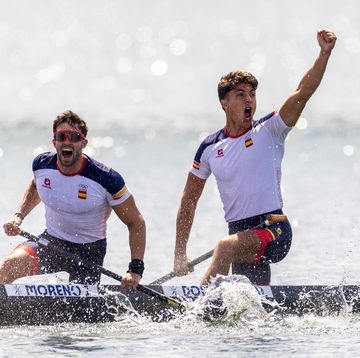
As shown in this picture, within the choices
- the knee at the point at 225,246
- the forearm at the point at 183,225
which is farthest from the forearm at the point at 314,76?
the forearm at the point at 183,225

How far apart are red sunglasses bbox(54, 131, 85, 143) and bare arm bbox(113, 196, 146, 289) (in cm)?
93

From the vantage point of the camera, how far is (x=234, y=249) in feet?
51.2

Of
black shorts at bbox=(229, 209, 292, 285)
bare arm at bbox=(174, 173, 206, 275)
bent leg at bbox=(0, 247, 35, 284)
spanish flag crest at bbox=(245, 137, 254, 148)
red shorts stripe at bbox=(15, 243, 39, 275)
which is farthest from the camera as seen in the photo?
bare arm at bbox=(174, 173, 206, 275)

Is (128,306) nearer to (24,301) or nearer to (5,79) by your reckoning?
(24,301)

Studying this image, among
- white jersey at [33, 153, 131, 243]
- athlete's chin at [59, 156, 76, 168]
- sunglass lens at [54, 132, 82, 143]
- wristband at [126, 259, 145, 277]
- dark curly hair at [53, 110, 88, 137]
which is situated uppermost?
dark curly hair at [53, 110, 88, 137]

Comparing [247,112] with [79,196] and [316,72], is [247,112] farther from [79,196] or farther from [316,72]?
[79,196]

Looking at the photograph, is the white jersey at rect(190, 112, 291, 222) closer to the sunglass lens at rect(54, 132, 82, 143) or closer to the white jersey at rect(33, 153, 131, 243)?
the white jersey at rect(33, 153, 131, 243)

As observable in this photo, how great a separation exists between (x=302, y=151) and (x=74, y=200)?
127 feet

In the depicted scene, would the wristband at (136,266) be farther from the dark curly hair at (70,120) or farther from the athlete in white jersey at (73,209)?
the dark curly hair at (70,120)

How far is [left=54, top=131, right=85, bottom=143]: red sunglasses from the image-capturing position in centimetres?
1611

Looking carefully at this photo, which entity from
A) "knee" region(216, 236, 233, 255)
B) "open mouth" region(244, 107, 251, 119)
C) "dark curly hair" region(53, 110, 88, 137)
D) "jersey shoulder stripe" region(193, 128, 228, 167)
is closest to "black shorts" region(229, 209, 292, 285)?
"knee" region(216, 236, 233, 255)

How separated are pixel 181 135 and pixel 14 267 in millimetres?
54169

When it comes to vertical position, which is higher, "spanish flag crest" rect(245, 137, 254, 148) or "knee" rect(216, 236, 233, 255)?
"spanish flag crest" rect(245, 137, 254, 148)

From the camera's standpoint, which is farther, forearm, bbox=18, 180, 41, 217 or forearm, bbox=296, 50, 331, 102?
forearm, bbox=18, 180, 41, 217
